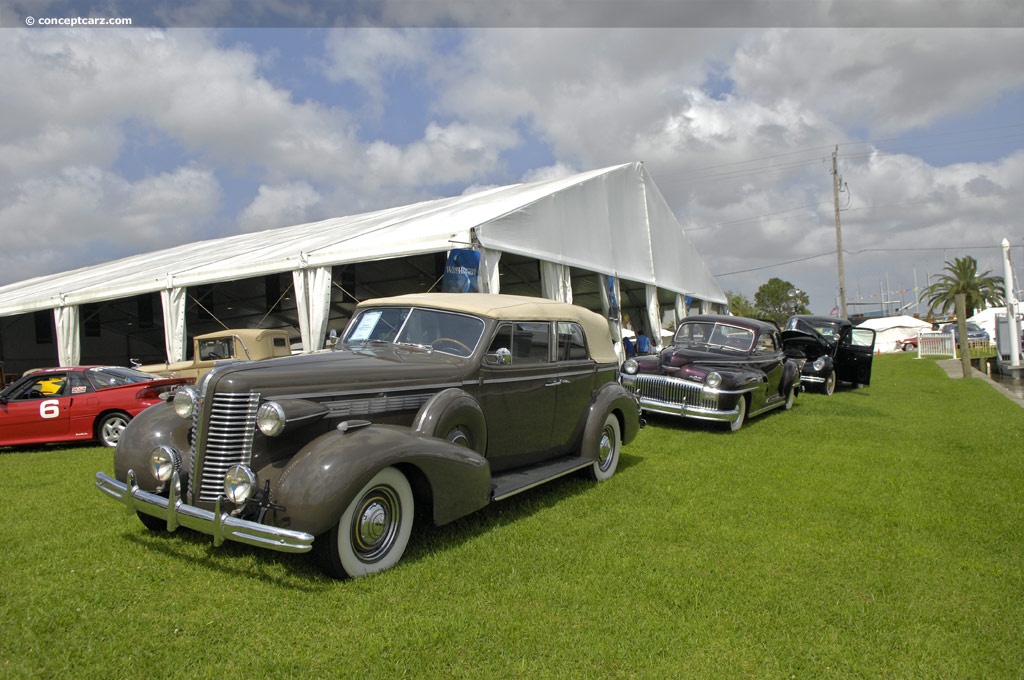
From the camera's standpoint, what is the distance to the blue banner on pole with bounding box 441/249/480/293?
11484 mm

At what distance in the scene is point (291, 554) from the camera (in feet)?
14.4

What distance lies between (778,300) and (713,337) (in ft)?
191

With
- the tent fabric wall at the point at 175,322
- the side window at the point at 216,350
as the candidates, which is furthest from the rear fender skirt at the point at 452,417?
the tent fabric wall at the point at 175,322

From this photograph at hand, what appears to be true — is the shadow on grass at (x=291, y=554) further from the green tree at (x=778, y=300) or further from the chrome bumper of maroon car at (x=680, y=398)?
the green tree at (x=778, y=300)

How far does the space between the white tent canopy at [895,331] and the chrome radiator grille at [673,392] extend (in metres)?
40.5

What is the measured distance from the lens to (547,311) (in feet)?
20.2

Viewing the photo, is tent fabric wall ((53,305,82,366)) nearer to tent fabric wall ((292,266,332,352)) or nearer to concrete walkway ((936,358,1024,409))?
tent fabric wall ((292,266,332,352))

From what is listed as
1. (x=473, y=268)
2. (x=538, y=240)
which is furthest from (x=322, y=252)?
(x=538, y=240)

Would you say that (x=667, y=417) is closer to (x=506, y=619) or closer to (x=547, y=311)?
(x=547, y=311)

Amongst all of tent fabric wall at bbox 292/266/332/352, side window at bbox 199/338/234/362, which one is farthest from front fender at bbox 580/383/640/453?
side window at bbox 199/338/234/362

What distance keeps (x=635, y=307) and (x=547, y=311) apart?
59.7 ft

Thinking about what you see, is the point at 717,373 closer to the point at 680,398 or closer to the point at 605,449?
the point at 680,398

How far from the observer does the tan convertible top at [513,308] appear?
552 centimetres

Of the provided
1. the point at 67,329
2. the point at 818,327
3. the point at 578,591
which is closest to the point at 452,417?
the point at 578,591
